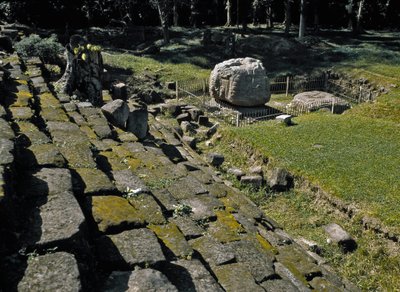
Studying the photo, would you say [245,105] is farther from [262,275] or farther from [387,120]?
[262,275]

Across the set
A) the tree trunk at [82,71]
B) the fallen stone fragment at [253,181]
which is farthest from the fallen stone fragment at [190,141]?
the tree trunk at [82,71]

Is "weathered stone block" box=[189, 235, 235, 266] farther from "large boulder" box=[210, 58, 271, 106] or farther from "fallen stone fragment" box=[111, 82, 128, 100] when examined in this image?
"large boulder" box=[210, 58, 271, 106]

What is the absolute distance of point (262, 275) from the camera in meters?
6.39

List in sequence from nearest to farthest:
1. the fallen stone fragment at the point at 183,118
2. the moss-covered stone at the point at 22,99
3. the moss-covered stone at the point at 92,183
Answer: the moss-covered stone at the point at 92,183 → the moss-covered stone at the point at 22,99 → the fallen stone fragment at the point at 183,118

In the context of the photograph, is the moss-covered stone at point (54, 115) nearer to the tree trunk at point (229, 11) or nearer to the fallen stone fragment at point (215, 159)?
the fallen stone fragment at point (215, 159)

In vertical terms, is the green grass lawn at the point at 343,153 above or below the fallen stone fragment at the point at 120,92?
below

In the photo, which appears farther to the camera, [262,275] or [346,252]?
[346,252]

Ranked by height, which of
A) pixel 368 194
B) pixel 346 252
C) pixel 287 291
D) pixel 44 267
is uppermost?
pixel 44 267

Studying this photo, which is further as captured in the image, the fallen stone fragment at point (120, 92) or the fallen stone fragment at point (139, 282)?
the fallen stone fragment at point (120, 92)

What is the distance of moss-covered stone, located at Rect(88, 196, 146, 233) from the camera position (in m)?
5.48

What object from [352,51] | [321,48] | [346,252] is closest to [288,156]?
[346,252]

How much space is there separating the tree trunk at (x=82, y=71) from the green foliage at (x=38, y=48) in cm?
511

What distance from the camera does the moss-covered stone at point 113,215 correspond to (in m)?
5.48

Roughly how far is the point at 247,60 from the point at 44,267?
2013cm
